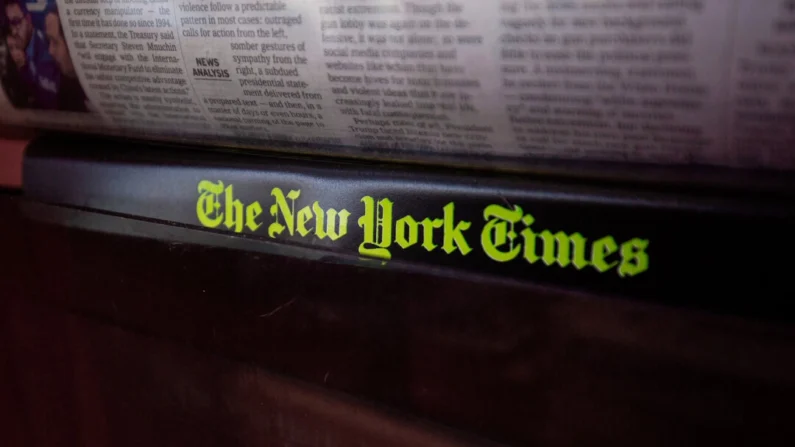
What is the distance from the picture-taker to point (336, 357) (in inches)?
11.6

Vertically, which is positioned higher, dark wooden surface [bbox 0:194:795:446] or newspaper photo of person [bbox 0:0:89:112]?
newspaper photo of person [bbox 0:0:89:112]

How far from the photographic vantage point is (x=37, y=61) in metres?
0.31

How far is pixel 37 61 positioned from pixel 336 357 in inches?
8.1

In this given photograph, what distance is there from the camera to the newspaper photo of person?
303mm

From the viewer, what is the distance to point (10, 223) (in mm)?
384

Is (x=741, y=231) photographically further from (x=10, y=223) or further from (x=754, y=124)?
(x=10, y=223)

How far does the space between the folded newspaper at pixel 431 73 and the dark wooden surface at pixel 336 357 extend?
56mm

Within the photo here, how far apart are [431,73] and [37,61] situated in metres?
0.21

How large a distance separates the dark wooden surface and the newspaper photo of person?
7 centimetres

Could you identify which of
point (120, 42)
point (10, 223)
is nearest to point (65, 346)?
point (10, 223)

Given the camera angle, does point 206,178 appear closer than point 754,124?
No

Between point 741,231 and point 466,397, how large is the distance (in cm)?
12

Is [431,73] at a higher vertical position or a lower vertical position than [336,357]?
higher

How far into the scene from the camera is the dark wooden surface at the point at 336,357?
0.23 metres
